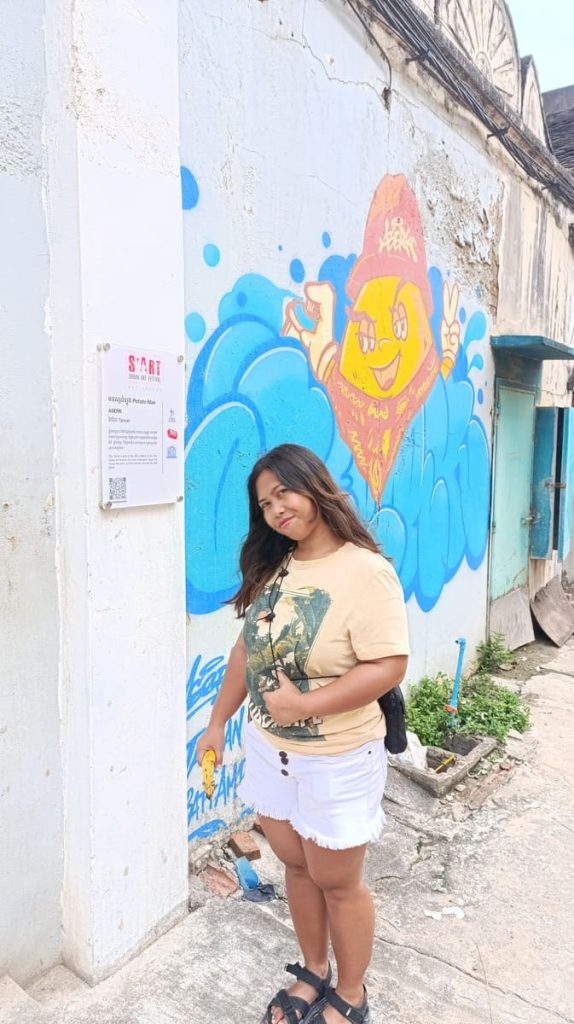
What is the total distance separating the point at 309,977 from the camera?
6.32ft

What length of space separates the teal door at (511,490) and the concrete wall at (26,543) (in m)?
4.35

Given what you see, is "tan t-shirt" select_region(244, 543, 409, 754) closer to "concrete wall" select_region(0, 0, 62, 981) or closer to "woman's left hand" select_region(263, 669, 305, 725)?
"woman's left hand" select_region(263, 669, 305, 725)

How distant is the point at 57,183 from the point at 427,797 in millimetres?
3119

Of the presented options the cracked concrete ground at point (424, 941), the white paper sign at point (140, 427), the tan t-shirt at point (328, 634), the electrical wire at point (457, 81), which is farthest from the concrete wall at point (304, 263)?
the tan t-shirt at point (328, 634)

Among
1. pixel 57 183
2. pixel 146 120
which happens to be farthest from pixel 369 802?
pixel 146 120

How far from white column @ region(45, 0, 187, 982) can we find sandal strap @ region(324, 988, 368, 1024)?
609 millimetres

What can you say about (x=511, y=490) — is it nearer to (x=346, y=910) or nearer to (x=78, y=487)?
(x=346, y=910)

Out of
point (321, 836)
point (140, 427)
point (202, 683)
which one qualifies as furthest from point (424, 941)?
point (140, 427)

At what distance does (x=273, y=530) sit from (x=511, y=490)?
15.0ft

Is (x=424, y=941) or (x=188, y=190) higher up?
(x=188, y=190)

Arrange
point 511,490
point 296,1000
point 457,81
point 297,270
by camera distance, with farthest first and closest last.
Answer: point 511,490
point 457,81
point 297,270
point 296,1000

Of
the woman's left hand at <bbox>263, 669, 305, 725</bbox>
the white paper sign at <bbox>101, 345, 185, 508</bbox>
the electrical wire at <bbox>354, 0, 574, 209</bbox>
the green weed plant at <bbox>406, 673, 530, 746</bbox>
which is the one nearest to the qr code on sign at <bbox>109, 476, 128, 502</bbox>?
the white paper sign at <bbox>101, 345, 185, 508</bbox>

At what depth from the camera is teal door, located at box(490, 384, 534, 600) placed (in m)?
5.64

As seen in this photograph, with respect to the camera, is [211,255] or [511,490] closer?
[211,255]
